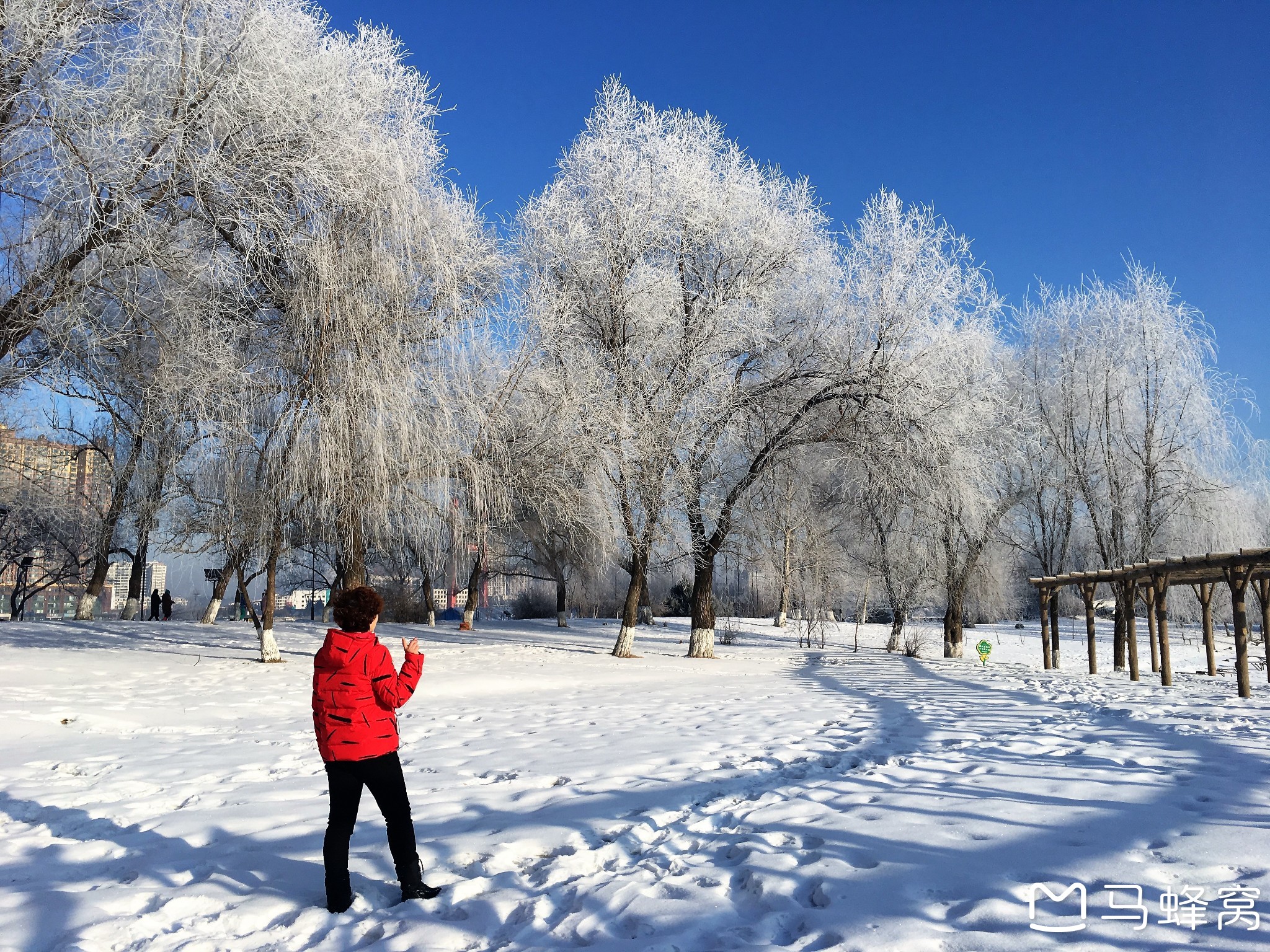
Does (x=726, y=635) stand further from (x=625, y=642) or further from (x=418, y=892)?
(x=418, y=892)

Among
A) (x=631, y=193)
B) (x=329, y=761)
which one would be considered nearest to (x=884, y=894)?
(x=329, y=761)

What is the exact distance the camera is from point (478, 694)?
11.1 metres

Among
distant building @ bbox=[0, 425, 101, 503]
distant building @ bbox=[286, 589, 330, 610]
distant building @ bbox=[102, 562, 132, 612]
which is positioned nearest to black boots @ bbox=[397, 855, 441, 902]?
distant building @ bbox=[0, 425, 101, 503]

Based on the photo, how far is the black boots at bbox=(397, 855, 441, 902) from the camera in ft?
11.4

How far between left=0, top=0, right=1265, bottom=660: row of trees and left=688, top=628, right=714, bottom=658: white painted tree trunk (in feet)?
0.17

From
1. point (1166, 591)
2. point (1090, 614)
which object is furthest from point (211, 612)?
point (1166, 591)

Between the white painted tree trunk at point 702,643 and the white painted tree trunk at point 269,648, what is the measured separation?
9.09 metres

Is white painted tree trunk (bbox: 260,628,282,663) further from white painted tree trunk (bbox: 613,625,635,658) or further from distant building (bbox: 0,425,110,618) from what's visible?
distant building (bbox: 0,425,110,618)

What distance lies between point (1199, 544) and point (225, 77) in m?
23.7

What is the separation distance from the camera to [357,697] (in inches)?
141

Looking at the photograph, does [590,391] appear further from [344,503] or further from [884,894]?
[884,894]

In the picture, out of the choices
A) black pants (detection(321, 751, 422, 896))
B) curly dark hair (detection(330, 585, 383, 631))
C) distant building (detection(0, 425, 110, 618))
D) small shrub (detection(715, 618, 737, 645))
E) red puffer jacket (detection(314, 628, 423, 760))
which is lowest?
small shrub (detection(715, 618, 737, 645))

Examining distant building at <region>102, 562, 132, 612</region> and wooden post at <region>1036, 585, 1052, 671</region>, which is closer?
wooden post at <region>1036, 585, 1052, 671</region>

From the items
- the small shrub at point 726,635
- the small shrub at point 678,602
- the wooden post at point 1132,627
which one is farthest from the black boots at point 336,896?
the small shrub at point 678,602
